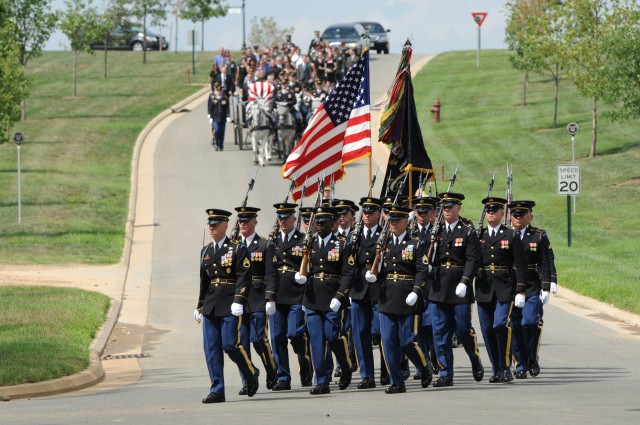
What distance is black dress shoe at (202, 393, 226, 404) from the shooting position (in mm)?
13859

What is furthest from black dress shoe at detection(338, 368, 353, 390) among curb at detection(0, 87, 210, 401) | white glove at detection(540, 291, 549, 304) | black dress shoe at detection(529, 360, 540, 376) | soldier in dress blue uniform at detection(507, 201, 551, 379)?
curb at detection(0, 87, 210, 401)

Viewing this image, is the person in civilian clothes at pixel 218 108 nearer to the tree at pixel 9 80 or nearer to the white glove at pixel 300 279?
the tree at pixel 9 80

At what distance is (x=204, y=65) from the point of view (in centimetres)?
6894

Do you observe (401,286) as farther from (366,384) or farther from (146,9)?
(146,9)

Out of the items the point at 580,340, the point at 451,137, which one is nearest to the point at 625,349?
the point at 580,340

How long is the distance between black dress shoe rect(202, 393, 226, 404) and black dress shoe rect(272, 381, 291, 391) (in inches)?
48.7

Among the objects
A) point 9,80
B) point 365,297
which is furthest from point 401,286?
point 9,80

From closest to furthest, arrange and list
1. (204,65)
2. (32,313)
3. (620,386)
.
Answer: (620,386) < (32,313) < (204,65)

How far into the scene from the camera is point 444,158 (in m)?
41.7

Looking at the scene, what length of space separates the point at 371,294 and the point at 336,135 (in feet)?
19.5

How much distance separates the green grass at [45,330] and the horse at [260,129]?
14.3 metres

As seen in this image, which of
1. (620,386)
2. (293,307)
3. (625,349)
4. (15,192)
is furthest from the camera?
(15,192)

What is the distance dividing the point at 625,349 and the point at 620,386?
12.5ft

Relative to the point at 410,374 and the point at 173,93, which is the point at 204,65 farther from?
the point at 410,374
